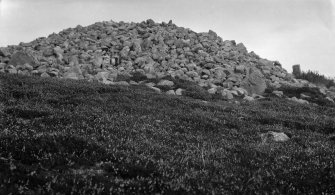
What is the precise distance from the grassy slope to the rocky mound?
10.6 metres

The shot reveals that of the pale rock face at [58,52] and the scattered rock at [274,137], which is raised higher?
the pale rock face at [58,52]

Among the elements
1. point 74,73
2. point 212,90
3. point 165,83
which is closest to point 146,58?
point 165,83

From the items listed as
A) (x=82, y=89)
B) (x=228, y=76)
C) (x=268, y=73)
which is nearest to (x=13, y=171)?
(x=82, y=89)

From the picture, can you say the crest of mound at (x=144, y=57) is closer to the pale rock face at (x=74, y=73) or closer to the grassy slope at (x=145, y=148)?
the pale rock face at (x=74, y=73)

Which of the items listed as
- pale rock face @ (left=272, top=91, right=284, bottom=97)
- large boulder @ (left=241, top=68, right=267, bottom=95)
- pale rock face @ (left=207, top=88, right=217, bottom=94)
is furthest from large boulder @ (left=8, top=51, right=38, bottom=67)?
pale rock face @ (left=272, top=91, right=284, bottom=97)

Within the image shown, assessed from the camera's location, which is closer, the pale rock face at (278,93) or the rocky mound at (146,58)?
the rocky mound at (146,58)

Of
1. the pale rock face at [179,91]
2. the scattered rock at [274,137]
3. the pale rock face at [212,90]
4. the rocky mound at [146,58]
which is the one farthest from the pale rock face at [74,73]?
the scattered rock at [274,137]

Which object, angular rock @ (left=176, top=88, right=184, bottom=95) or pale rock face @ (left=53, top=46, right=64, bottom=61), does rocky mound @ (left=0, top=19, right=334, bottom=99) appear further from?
angular rock @ (left=176, top=88, right=184, bottom=95)

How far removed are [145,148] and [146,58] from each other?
92.9 ft

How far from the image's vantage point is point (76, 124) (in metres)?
15.1

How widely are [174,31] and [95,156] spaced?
1593 inches

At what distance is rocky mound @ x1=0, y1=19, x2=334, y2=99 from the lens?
3550 centimetres

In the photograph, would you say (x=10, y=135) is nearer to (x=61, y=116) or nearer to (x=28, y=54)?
(x=61, y=116)

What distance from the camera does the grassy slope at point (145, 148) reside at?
9625 mm
